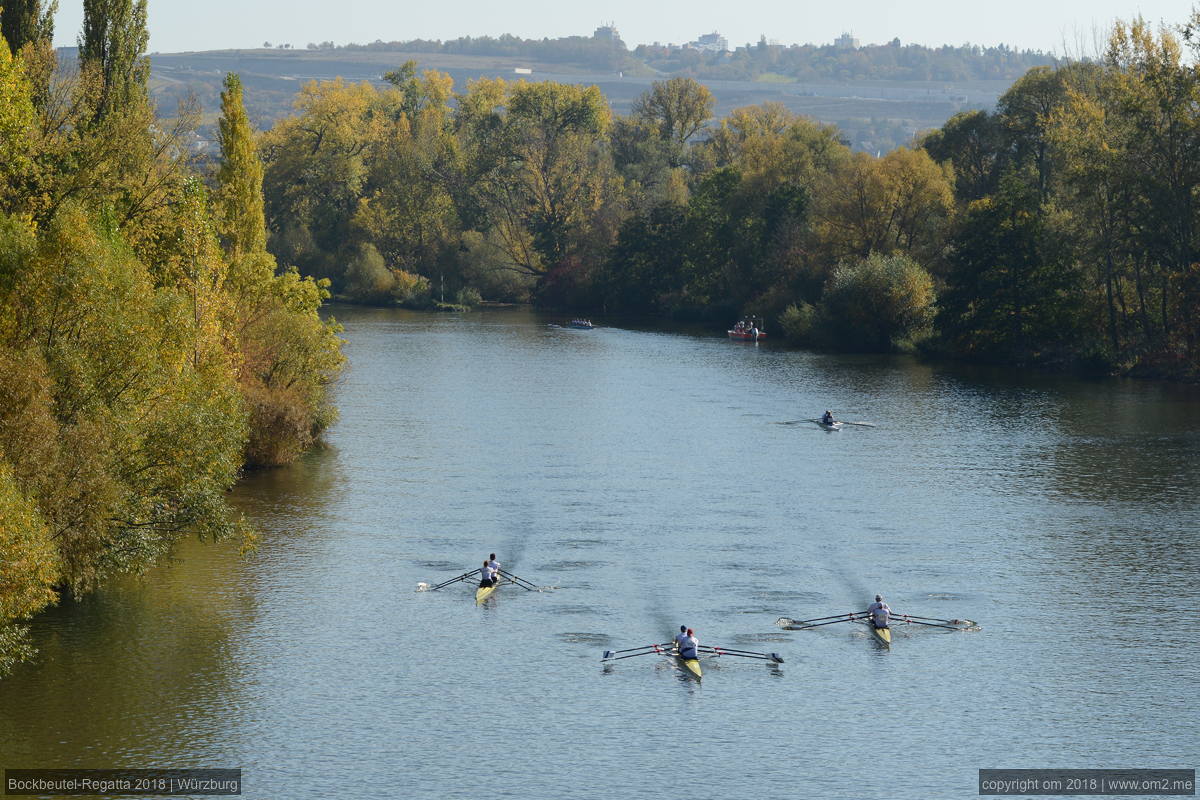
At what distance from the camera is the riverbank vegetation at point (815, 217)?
10975 centimetres

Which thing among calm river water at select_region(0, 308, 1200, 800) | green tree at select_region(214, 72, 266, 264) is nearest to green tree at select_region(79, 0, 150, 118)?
green tree at select_region(214, 72, 266, 264)

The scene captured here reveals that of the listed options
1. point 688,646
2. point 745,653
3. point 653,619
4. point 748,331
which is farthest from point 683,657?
point 748,331

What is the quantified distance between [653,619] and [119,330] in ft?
69.9

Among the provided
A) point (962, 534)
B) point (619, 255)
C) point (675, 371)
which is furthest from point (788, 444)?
point (619, 255)

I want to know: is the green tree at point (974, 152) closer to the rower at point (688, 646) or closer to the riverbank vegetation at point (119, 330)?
the riverbank vegetation at point (119, 330)

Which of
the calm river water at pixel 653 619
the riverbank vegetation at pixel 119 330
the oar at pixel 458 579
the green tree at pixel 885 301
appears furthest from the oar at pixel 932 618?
the green tree at pixel 885 301

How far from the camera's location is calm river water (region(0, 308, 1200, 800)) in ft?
131

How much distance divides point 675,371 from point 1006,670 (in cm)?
7113

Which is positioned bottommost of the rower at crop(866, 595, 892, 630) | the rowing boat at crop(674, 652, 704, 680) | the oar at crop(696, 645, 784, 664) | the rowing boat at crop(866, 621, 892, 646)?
the rowing boat at crop(674, 652, 704, 680)

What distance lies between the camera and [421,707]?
43.2m

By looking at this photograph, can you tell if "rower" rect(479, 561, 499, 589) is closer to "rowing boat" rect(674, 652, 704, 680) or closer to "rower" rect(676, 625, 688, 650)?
"rower" rect(676, 625, 688, 650)

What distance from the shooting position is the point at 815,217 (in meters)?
142

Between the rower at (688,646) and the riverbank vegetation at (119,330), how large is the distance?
56.2 ft

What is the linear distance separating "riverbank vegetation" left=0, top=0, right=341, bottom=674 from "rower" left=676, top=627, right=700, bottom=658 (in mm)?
17119
